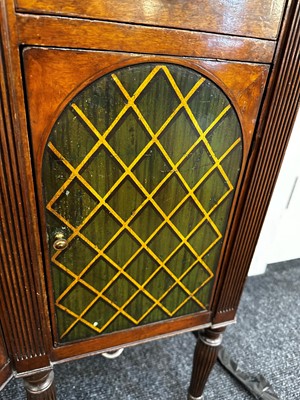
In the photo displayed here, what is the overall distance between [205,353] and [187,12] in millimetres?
770

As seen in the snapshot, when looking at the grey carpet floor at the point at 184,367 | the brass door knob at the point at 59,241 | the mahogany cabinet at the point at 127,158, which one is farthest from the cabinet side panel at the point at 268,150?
the grey carpet floor at the point at 184,367

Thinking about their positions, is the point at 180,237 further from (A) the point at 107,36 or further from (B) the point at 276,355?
(B) the point at 276,355

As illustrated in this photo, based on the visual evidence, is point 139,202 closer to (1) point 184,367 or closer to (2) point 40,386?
(2) point 40,386

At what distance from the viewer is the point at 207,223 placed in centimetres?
66

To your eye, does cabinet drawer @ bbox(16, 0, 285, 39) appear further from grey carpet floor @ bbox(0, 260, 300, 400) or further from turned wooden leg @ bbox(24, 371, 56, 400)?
grey carpet floor @ bbox(0, 260, 300, 400)

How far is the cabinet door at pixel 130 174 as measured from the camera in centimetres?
47

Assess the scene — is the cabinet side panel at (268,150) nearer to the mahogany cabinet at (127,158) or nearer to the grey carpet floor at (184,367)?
the mahogany cabinet at (127,158)

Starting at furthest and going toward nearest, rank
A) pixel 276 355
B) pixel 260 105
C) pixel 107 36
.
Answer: pixel 276 355
pixel 260 105
pixel 107 36

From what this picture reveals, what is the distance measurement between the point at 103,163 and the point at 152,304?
0.35 m

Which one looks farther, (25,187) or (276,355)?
(276,355)

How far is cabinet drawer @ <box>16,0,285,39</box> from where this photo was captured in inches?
16.2

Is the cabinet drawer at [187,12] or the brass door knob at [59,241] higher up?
the cabinet drawer at [187,12]

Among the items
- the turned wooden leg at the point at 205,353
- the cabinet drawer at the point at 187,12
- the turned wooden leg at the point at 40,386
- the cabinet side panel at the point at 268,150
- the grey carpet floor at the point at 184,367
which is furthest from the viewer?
the grey carpet floor at the point at 184,367

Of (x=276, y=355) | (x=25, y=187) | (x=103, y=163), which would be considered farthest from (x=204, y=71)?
(x=276, y=355)
